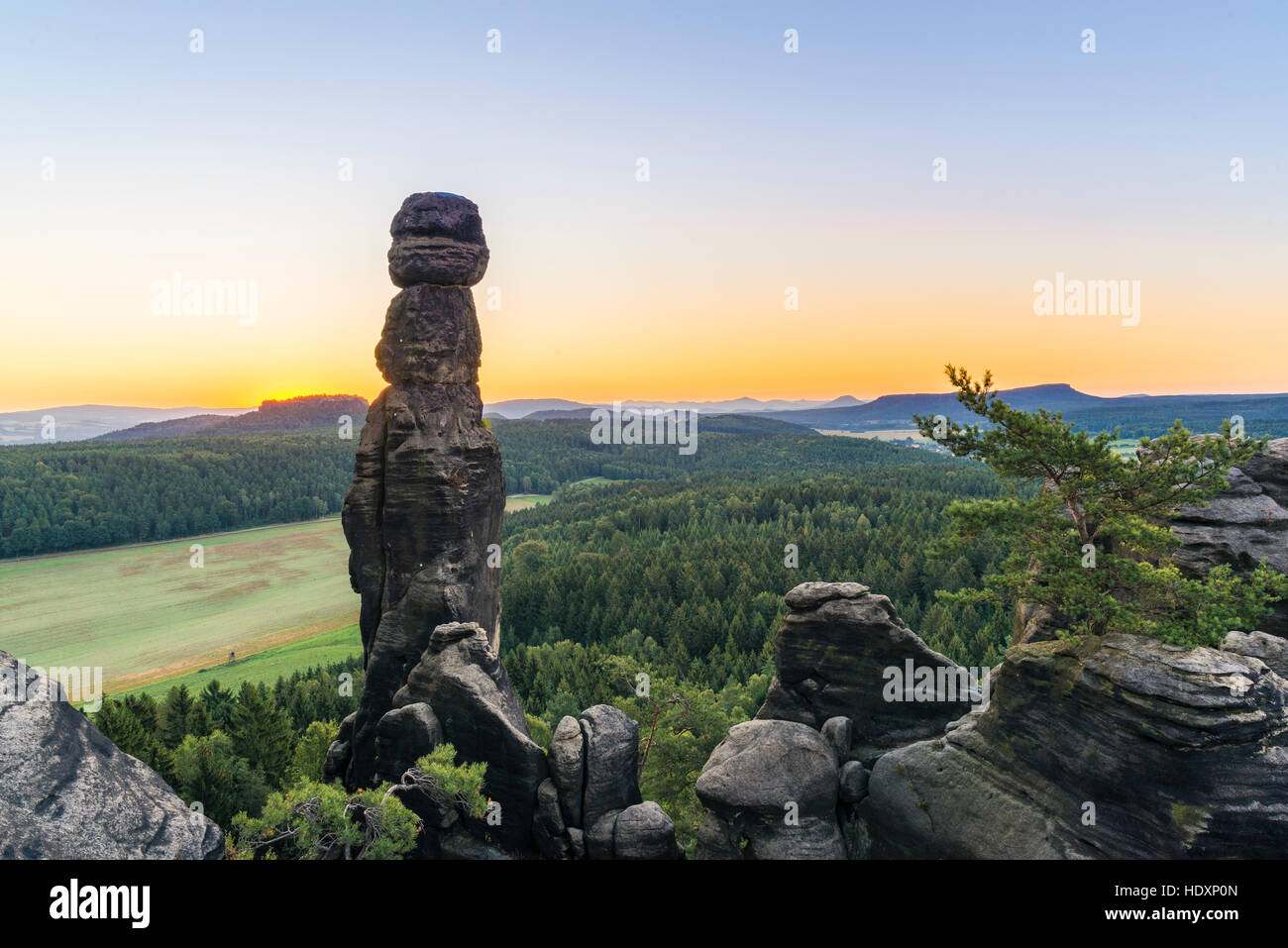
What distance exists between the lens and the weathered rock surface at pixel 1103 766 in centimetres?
1419

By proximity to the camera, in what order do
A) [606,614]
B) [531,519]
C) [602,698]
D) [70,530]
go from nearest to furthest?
[602,698] < [606,614] < [70,530] < [531,519]

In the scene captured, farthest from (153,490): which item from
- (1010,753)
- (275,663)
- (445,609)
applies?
(1010,753)

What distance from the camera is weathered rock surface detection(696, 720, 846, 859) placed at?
19672mm

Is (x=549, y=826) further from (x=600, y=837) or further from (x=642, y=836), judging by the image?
(x=642, y=836)

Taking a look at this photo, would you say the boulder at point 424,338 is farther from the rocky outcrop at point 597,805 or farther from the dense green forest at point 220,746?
the dense green forest at point 220,746

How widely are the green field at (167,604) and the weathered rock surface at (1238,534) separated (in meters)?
82.6

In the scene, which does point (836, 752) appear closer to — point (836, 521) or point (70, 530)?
point (836, 521)

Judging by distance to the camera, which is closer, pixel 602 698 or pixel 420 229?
pixel 420 229

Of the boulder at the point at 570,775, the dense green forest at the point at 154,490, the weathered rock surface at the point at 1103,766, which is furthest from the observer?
the dense green forest at the point at 154,490

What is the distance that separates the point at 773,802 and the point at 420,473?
16.1 metres

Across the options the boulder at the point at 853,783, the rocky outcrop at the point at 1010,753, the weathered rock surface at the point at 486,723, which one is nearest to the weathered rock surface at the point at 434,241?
the weathered rock surface at the point at 486,723

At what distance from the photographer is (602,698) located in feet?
152

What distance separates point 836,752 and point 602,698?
2703 centimetres

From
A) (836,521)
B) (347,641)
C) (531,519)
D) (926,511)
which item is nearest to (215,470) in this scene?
(531,519)
